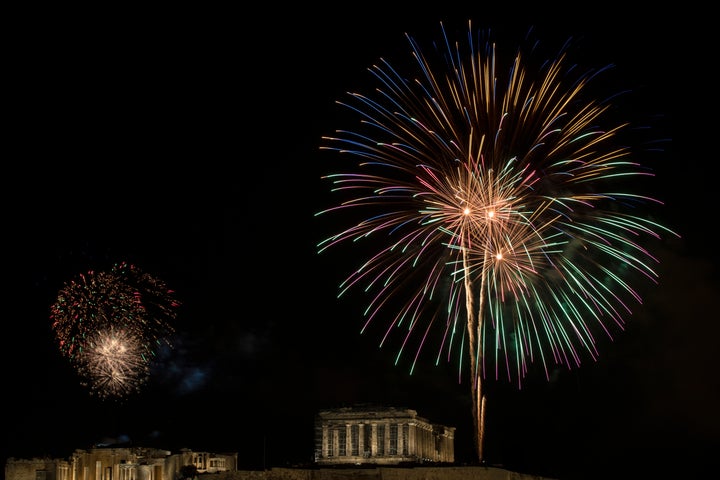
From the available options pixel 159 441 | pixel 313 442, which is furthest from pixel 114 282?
pixel 313 442

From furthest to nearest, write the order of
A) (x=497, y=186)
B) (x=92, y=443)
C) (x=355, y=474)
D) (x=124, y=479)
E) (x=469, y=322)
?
(x=92, y=443)
(x=124, y=479)
(x=355, y=474)
(x=469, y=322)
(x=497, y=186)

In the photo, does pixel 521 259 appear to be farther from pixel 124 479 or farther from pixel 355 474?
pixel 124 479

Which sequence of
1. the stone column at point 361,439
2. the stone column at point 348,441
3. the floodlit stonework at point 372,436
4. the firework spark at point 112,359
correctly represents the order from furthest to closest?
the stone column at point 348,441 → the stone column at point 361,439 → the floodlit stonework at point 372,436 → the firework spark at point 112,359

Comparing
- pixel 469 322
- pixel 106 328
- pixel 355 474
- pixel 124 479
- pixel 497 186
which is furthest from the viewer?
pixel 124 479

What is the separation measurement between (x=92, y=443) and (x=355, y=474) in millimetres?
19176

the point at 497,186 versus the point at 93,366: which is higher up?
the point at 497,186

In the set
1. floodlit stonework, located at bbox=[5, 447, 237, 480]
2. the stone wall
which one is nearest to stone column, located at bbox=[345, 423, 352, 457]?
floodlit stonework, located at bbox=[5, 447, 237, 480]

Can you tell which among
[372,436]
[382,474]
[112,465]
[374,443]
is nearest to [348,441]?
[372,436]

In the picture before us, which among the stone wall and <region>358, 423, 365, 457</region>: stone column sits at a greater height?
<region>358, 423, 365, 457</region>: stone column

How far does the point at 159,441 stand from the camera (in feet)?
187

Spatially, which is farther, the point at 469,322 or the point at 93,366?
the point at 93,366

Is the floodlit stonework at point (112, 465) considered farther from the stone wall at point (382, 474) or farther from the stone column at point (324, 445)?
the stone column at point (324, 445)

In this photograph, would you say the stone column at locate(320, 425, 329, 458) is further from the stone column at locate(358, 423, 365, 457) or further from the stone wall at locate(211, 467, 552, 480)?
the stone wall at locate(211, 467, 552, 480)

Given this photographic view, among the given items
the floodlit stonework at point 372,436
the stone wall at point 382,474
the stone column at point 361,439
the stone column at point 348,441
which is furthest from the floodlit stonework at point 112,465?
the stone column at point 361,439
